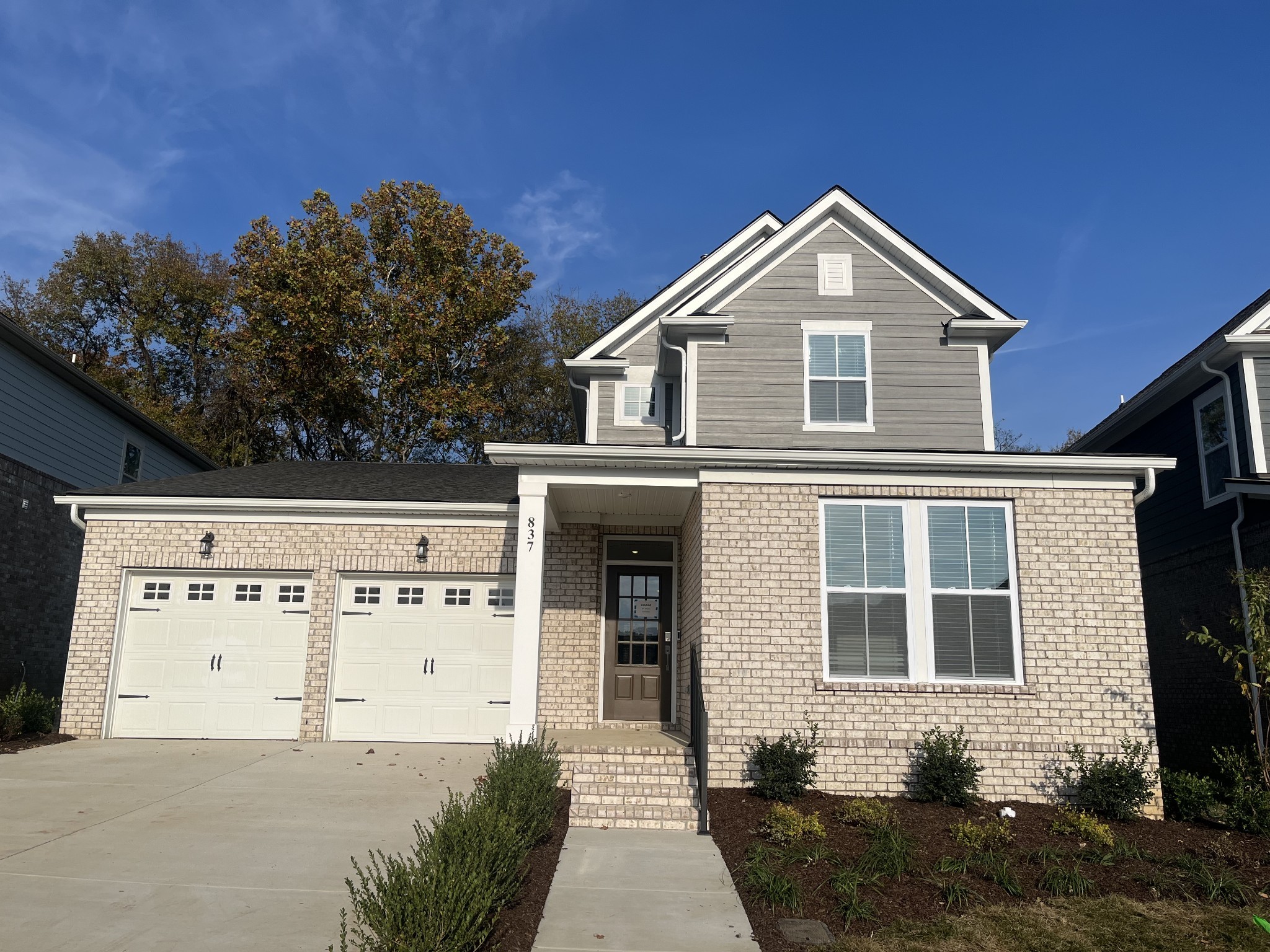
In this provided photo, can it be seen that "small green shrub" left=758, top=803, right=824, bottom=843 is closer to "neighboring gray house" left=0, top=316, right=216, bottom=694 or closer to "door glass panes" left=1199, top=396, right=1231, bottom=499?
"door glass panes" left=1199, top=396, right=1231, bottom=499

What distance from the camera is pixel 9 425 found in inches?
559

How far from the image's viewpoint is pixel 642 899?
234 inches

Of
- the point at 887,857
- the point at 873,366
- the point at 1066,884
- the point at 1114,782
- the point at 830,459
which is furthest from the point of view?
the point at 873,366

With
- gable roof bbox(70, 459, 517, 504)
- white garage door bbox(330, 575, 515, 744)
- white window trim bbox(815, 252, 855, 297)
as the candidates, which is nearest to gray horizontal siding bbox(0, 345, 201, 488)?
gable roof bbox(70, 459, 517, 504)

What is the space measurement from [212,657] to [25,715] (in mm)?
2263

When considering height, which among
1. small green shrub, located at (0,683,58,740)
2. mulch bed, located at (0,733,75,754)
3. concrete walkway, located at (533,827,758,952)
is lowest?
concrete walkway, located at (533,827,758,952)

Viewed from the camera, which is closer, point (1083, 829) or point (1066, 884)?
point (1066, 884)

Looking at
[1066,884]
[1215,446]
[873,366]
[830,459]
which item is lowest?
[1066,884]

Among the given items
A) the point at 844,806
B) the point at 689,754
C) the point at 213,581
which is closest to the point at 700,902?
the point at 844,806

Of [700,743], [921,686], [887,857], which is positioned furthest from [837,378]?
[887,857]

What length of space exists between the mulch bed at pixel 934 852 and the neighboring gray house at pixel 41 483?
38.9ft

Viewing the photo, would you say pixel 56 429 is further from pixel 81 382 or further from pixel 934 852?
pixel 934 852

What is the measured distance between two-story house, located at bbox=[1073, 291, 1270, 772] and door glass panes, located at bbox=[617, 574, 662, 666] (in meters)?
6.94

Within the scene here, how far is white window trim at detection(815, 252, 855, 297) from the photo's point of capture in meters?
11.5
